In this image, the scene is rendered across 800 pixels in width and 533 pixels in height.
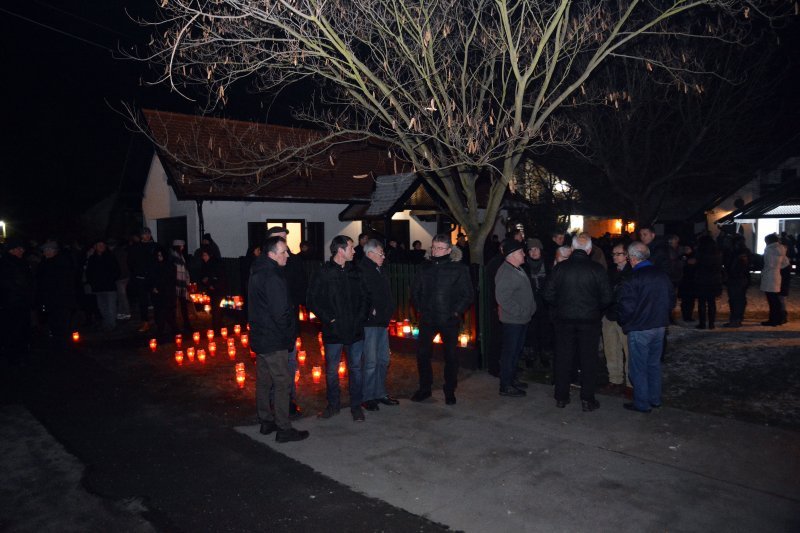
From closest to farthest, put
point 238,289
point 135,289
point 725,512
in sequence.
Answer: point 725,512, point 135,289, point 238,289

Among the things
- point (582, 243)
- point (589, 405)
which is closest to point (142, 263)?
point (582, 243)

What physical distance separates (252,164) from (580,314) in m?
13.6

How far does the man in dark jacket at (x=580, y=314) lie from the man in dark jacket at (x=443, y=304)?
1116 millimetres

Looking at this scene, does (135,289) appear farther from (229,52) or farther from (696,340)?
(696,340)

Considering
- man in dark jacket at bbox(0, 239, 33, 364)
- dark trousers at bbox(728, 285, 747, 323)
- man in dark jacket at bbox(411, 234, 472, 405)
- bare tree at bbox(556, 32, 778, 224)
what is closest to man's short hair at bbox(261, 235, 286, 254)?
man in dark jacket at bbox(411, 234, 472, 405)

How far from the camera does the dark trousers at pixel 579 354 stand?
640 cm

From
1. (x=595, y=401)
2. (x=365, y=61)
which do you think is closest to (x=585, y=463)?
(x=595, y=401)

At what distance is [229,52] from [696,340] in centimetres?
957

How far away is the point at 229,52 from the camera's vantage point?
9648 millimetres

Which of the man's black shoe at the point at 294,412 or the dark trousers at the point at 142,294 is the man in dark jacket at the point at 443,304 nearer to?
the man's black shoe at the point at 294,412

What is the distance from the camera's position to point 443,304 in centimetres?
668

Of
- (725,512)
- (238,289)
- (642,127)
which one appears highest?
(642,127)

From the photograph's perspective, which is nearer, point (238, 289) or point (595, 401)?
point (595, 401)

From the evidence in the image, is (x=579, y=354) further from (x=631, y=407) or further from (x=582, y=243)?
(x=582, y=243)
